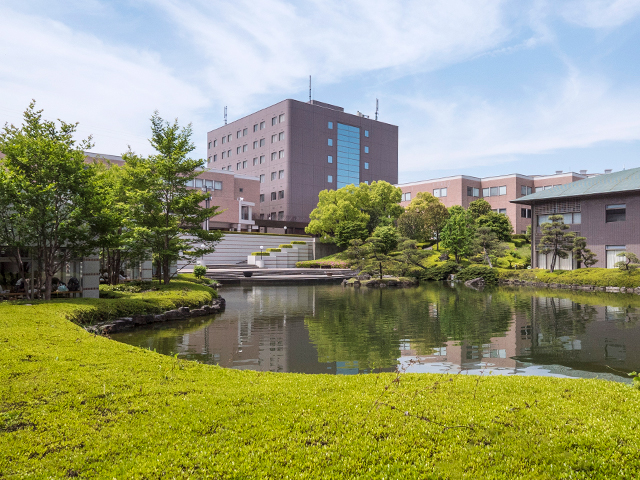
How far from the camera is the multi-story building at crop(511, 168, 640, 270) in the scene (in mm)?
33781

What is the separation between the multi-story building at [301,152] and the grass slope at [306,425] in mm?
52713

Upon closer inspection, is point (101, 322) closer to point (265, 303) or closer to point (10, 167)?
point (10, 167)

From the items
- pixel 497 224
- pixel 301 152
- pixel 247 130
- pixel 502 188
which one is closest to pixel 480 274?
pixel 497 224

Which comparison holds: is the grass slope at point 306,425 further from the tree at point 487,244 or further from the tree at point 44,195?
the tree at point 487,244

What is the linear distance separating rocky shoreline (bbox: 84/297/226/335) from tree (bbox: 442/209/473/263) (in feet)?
93.5

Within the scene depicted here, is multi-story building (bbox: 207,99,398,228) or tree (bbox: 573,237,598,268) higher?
multi-story building (bbox: 207,99,398,228)

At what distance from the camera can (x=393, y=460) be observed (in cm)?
426

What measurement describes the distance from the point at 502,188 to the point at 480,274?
29.9 m

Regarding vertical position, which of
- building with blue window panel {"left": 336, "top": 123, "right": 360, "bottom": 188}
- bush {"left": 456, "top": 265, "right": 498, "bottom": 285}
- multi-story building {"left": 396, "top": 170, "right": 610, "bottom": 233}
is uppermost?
building with blue window panel {"left": 336, "top": 123, "right": 360, "bottom": 188}

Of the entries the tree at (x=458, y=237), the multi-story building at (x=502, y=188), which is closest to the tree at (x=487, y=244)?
the tree at (x=458, y=237)

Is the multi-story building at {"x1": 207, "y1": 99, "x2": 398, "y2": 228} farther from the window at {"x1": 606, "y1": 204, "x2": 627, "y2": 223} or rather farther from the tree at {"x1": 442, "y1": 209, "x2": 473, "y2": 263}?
the window at {"x1": 606, "y1": 204, "x2": 627, "y2": 223}

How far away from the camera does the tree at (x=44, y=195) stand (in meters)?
13.8

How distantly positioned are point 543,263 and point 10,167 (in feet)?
126

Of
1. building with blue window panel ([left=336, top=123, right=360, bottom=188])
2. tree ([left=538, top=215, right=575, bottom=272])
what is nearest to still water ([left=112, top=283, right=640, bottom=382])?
tree ([left=538, top=215, right=575, bottom=272])
